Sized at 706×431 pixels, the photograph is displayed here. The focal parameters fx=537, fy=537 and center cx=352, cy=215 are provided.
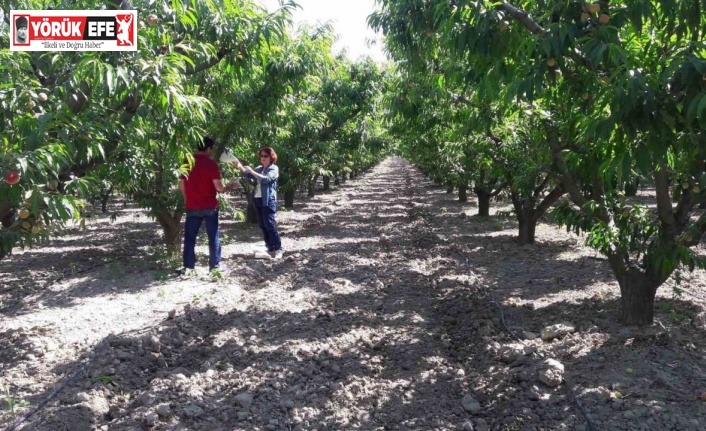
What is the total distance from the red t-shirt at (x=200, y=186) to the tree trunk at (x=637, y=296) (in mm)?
4353

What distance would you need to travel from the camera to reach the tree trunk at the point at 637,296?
4203 millimetres

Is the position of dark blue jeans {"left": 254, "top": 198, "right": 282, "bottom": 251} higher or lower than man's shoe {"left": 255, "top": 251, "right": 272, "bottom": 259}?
higher

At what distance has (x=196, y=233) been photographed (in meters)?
6.34

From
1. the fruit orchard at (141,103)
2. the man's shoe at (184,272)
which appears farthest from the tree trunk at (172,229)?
the man's shoe at (184,272)

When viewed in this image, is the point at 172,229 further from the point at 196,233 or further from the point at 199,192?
the point at 199,192

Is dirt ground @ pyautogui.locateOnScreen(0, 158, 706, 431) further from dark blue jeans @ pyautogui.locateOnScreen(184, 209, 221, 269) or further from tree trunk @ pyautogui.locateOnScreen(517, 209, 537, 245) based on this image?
tree trunk @ pyautogui.locateOnScreen(517, 209, 537, 245)

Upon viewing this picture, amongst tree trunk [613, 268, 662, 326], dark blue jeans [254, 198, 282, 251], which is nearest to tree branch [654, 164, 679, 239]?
tree trunk [613, 268, 662, 326]

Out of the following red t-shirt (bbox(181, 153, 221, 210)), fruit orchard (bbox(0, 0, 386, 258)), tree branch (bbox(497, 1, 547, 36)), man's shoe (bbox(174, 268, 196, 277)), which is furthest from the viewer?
man's shoe (bbox(174, 268, 196, 277))

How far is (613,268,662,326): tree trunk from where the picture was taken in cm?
420

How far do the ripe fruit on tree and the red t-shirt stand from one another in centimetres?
389

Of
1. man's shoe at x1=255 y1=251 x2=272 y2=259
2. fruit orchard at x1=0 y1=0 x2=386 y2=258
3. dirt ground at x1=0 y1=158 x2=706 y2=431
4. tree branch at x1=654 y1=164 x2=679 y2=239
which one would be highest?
fruit orchard at x1=0 y1=0 x2=386 y2=258

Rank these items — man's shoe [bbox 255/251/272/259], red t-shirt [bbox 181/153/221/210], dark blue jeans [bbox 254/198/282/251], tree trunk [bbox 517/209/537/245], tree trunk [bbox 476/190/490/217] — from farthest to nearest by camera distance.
Answer: 1. tree trunk [bbox 476/190/490/217]
2. tree trunk [bbox 517/209/537/245]
3. man's shoe [bbox 255/251/272/259]
4. dark blue jeans [bbox 254/198/282/251]
5. red t-shirt [bbox 181/153/221/210]

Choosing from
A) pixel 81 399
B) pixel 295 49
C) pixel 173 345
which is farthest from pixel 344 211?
pixel 81 399

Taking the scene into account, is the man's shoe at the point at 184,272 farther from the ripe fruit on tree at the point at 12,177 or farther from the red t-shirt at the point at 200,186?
the ripe fruit on tree at the point at 12,177
